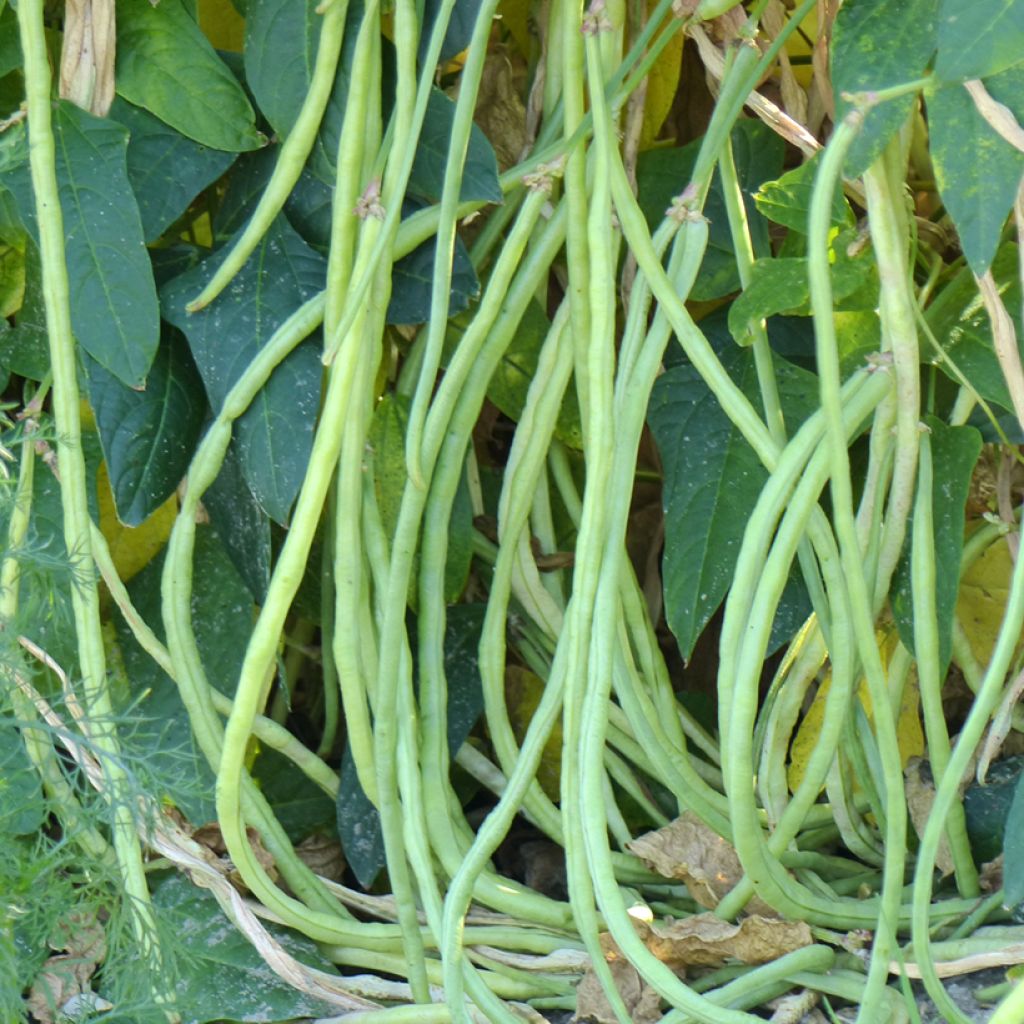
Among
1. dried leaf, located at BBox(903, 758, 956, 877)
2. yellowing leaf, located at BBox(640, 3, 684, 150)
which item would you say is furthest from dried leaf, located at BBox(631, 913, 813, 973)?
yellowing leaf, located at BBox(640, 3, 684, 150)

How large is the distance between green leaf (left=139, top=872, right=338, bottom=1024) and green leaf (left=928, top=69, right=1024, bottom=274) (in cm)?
55

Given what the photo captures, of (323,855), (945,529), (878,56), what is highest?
(878,56)

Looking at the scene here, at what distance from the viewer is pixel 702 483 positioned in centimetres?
Answer: 80

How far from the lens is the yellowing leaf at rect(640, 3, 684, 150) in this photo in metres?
0.93

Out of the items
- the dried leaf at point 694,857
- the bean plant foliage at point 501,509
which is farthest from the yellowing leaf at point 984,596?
the dried leaf at point 694,857

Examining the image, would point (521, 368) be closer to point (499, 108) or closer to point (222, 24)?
point (499, 108)

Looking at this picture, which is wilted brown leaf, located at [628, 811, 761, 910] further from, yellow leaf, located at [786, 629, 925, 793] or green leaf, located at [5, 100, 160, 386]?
green leaf, located at [5, 100, 160, 386]

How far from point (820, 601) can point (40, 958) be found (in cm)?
51

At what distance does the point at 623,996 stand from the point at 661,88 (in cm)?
62

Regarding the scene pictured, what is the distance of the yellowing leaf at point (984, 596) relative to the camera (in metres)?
0.90

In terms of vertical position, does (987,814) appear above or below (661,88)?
below

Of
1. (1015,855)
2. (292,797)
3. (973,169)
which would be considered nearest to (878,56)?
(973,169)

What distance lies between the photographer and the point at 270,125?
0.83 metres

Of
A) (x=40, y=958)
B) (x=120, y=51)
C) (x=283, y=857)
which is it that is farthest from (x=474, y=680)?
(x=120, y=51)
